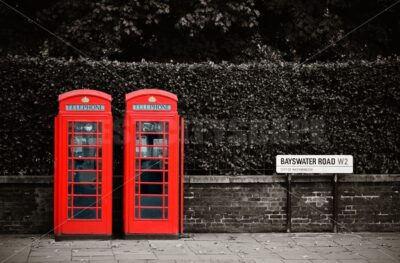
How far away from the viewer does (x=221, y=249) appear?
979 centimetres

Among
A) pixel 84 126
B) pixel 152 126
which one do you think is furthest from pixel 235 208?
pixel 84 126

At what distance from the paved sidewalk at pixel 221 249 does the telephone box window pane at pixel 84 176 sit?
109 centimetres

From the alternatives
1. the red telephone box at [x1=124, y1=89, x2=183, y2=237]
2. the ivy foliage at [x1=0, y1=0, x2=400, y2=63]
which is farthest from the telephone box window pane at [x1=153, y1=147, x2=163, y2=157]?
the ivy foliage at [x1=0, y1=0, x2=400, y2=63]

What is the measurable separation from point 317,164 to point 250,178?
132cm

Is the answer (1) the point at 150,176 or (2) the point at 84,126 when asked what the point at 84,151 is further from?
(1) the point at 150,176

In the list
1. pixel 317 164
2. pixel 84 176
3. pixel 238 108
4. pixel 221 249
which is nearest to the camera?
pixel 221 249

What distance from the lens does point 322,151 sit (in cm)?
1183

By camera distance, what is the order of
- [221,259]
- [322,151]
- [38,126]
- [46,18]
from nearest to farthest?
[221,259], [38,126], [322,151], [46,18]

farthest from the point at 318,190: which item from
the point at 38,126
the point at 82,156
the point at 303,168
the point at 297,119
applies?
the point at 38,126

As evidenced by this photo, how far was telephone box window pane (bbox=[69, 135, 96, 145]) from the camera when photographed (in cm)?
1030

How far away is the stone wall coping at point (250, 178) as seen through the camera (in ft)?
35.7

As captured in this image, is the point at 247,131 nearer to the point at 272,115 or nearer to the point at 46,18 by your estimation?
the point at 272,115

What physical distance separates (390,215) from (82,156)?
6.14m

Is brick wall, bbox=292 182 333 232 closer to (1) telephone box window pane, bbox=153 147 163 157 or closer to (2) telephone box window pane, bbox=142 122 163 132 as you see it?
(1) telephone box window pane, bbox=153 147 163 157
